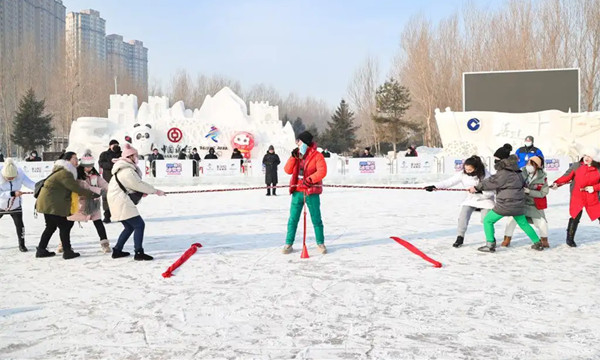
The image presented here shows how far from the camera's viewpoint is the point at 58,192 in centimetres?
556

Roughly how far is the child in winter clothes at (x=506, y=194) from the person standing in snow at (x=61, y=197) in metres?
4.58

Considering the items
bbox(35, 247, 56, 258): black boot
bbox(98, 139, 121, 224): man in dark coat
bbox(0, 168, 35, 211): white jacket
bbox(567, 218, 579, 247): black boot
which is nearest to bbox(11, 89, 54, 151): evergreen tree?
bbox(98, 139, 121, 224): man in dark coat

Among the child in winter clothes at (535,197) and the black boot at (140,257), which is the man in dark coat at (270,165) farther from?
the child in winter clothes at (535,197)

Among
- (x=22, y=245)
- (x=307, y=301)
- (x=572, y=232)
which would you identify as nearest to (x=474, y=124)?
(x=572, y=232)

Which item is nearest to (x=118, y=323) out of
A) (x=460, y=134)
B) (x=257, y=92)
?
(x=460, y=134)

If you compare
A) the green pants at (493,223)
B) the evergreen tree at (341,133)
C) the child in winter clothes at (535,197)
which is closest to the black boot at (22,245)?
the green pants at (493,223)

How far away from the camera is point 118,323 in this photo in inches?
141

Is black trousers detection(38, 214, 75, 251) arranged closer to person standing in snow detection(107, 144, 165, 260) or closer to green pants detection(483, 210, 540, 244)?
person standing in snow detection(107, 144, 165, 260)

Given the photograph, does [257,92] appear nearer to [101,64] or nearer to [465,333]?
[101,64]

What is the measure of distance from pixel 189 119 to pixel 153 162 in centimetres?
1101

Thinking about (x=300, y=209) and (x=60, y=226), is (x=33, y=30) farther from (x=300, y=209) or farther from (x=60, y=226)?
(x=300, y=209)

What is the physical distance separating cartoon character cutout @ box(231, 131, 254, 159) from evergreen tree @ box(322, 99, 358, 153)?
1820 centimetres

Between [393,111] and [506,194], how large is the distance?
3194cm

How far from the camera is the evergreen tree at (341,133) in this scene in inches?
1751
